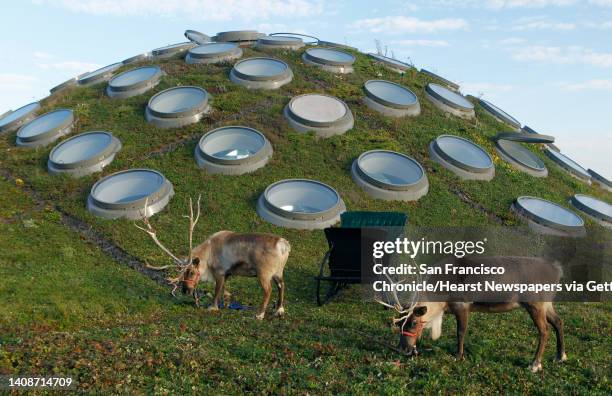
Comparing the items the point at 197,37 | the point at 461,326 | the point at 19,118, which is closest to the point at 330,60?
the point at 197,37

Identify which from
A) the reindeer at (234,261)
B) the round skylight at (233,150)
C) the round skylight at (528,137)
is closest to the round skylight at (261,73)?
the round skylight at (233,150)

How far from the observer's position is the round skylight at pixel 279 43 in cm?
5266

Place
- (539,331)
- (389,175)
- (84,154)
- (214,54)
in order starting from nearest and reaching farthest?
1. (539,331)
2. (84,154)
3. (389,175)
4. (214,54)

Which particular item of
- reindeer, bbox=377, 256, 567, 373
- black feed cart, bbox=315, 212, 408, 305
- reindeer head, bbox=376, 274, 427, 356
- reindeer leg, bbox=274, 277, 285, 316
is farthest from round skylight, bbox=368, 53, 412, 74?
reindeer head, bbox=376, 274, 427, 356

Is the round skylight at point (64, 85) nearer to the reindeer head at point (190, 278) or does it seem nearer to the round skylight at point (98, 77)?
Answer: the round skylight at point (98, 77)

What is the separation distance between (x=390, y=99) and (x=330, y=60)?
805cm

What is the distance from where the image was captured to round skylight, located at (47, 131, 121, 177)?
33.6m

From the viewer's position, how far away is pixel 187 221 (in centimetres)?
2891

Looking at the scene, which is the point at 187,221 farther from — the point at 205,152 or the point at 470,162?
the point at 470,162

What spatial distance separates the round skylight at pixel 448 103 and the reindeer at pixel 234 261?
107 feet

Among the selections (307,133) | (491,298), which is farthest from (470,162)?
(491,298)

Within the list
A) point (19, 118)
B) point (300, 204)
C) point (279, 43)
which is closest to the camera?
point (300, 204)

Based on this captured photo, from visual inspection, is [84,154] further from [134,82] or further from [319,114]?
[319,114]

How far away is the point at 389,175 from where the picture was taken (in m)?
35.1
